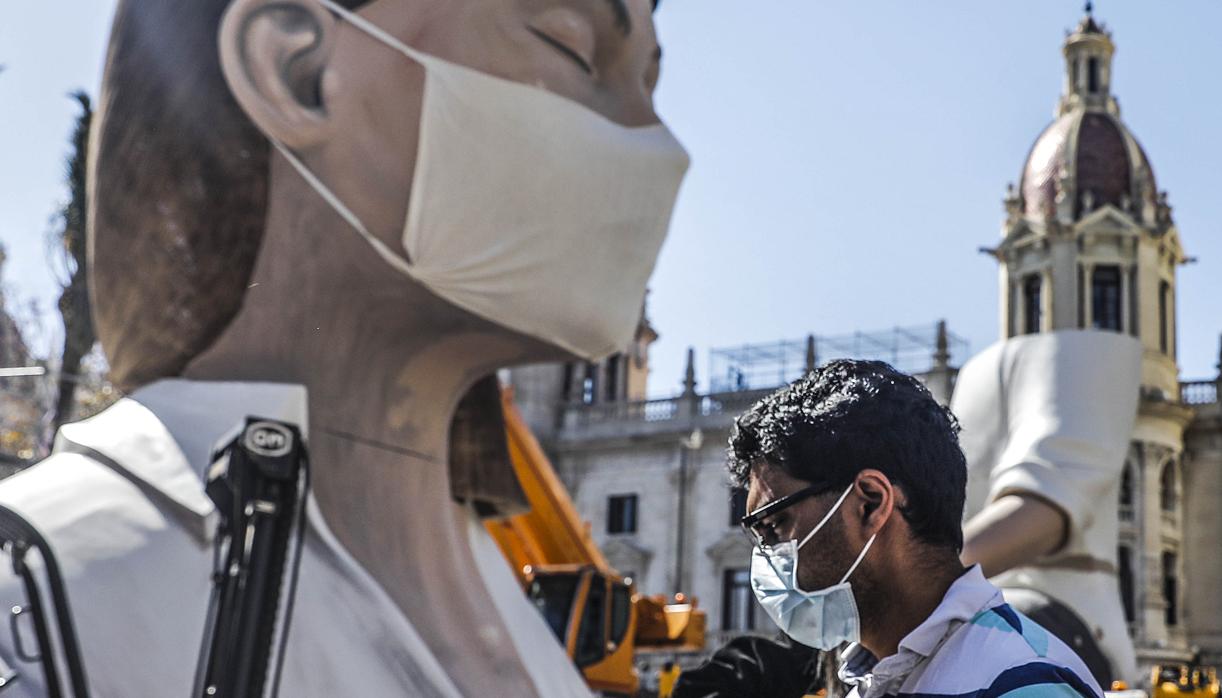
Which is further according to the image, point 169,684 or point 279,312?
point 279,312

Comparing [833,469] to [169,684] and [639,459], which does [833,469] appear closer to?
[169,684]

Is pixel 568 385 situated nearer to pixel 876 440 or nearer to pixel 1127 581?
pixel 1127 581

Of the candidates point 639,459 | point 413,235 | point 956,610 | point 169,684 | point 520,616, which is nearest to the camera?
point 956,610

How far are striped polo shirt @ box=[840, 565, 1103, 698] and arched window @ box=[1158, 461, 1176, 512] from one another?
3056 centimetres

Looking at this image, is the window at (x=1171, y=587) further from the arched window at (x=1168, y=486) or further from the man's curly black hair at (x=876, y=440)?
the man's curly black hair at (x=876, y=440)

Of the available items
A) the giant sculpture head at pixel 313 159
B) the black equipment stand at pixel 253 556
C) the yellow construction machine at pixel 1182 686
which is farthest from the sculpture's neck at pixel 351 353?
the yellow construction machine at pixel 1182 686

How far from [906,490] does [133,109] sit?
89.4 inches

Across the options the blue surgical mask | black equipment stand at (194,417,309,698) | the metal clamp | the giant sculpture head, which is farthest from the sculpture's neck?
the blue surgical mask

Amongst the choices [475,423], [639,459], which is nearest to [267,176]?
[475,423]

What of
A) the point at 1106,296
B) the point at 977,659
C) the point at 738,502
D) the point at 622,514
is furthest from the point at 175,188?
the point at 622,514

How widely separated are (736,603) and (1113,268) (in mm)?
10048

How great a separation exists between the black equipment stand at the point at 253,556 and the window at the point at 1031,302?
95.8ft

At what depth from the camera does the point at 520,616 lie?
13.2ft

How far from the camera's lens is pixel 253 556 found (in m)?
3.03
